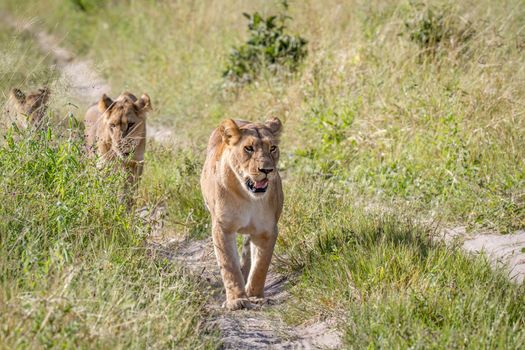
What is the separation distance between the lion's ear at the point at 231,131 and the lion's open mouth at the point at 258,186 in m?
0.30

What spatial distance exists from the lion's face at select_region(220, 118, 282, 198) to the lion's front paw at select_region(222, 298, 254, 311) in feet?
2.21

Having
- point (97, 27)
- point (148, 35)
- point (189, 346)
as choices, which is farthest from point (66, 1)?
point (189, 346)

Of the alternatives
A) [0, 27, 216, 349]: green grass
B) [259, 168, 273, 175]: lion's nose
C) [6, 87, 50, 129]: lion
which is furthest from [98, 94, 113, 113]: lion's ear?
[259, 168, 273, 175]: lion's nose

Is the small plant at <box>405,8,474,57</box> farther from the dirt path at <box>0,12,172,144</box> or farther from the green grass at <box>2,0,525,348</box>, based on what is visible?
the dirt path at <box>0,12,172,144</box>

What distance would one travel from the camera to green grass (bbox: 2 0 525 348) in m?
4.57

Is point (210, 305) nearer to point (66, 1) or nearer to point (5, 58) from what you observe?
point (5, 58)

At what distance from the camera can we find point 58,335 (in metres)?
3.61

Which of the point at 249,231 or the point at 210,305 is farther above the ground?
the point at 249,231

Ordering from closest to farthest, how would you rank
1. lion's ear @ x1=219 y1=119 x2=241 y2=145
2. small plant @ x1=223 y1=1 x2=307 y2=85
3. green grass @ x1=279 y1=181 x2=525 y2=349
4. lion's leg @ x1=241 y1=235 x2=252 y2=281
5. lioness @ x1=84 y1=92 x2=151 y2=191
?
green grass @ x1=279 y1=181 x2=525 y2=349 < lion's ear @ x1=219 y1=119 x2=241 y2=145 < lion's leg @ x1=241 y1=235 x2=252 y2=281 < lioness @ x1=84 y1=92 x2=151 y2=191 < small plant @ x1=223 y1=1 x2=307 y2=85

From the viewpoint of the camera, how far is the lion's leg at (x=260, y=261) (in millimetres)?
5617

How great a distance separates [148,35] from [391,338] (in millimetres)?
10757

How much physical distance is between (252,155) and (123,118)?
2.57 m

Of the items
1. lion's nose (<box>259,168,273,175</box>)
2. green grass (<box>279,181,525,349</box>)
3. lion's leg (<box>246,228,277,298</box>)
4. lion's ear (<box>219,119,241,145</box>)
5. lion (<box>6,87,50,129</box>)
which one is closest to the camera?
green grass (<box>279,181,525,349</box>)

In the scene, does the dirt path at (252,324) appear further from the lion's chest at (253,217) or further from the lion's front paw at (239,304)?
the lion's chest at (253,217)
